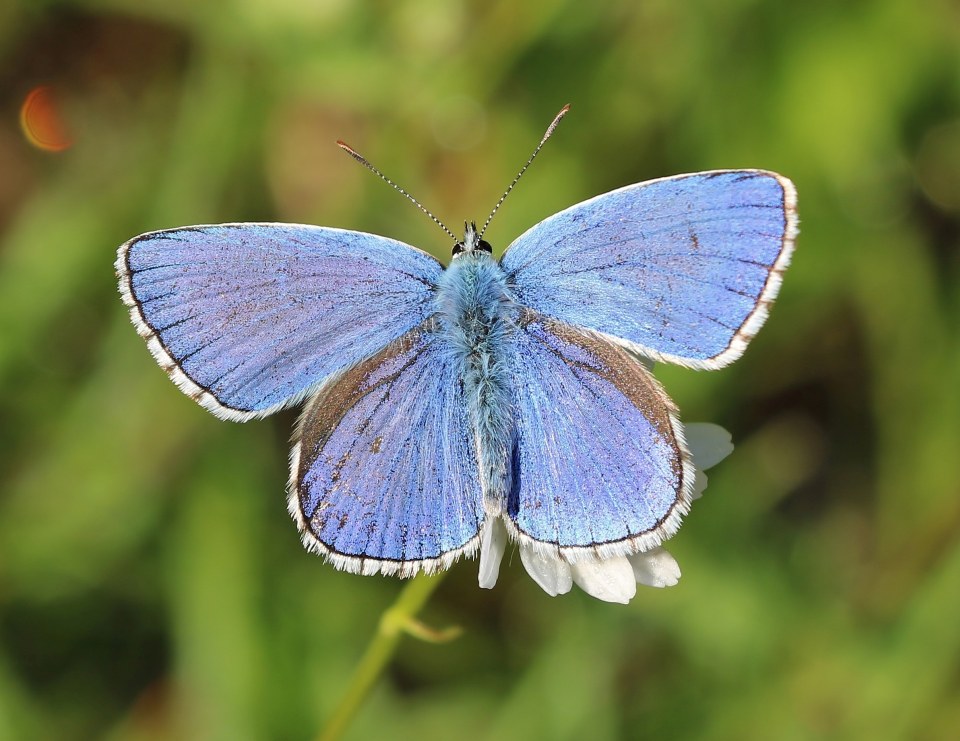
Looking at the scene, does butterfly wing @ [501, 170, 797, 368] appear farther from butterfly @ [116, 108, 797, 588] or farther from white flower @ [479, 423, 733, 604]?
white flower @ [479, 423, 733, 604]

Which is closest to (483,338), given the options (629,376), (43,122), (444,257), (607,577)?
(629,376)

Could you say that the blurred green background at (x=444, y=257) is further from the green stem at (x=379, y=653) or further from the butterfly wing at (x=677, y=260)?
the butterfly wing at (x=677, y=260)

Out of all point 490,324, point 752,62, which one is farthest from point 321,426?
point 752,62

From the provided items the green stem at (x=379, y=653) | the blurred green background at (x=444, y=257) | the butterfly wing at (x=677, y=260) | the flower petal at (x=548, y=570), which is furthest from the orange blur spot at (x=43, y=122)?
the flower petal at (x=548, y=570)

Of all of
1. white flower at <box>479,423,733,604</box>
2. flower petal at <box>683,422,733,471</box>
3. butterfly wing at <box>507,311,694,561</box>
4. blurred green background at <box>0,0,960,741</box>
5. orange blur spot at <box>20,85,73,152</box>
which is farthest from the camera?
orange blur spot at <box>20,85,73,152</box>

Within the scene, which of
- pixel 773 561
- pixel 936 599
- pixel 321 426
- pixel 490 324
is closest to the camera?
pixel 321 426

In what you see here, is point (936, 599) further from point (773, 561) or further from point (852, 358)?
point (852, 358)

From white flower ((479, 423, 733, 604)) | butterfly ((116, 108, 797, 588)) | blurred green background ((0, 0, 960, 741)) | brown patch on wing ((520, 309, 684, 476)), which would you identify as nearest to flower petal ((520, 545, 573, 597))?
white flower ((479, 423, 733, 604))
